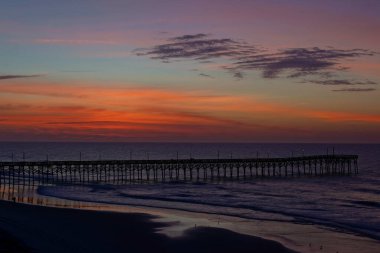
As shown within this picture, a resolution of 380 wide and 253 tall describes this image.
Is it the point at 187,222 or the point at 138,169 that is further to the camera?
the point at 138,169

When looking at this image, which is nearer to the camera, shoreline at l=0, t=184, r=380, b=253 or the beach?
the beach

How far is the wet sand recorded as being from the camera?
2147 centimetres

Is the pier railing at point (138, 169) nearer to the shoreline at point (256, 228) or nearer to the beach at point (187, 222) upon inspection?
the beach at point (187, 222)

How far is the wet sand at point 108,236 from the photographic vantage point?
21469 mm

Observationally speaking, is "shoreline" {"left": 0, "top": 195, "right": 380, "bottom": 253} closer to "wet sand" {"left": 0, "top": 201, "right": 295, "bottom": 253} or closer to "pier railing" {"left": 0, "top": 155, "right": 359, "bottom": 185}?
"wet sand" {"left": 0, "top": 201, "right": 295, "bottom": 253}

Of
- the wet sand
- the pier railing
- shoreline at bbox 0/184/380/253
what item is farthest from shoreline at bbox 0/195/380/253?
the pier railing

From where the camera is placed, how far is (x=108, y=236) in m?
24.4

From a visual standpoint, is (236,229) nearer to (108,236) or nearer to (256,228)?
(256,228)

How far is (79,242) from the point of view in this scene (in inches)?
873

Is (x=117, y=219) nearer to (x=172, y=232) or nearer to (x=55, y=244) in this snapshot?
(x=172, y=232)

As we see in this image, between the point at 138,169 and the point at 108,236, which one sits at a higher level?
the point at 138,169

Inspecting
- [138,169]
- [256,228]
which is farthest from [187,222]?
[138,169]

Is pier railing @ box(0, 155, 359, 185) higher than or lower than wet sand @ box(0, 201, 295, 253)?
higher

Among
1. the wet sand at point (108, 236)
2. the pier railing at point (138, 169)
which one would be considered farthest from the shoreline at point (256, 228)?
the pier railing at point (138, 169)
